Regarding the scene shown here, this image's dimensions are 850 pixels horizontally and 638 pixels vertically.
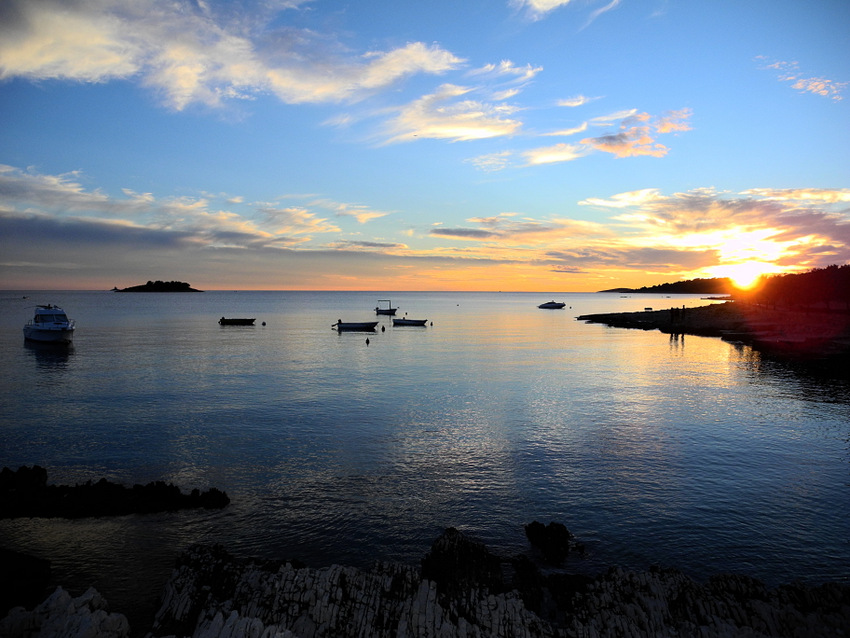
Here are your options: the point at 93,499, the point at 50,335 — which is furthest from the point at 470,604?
the point at 50,335

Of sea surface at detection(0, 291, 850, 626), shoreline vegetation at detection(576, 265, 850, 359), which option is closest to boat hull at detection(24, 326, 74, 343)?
sea surface at detection(0, 291, 850, 626)

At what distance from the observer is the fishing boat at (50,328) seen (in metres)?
67.9

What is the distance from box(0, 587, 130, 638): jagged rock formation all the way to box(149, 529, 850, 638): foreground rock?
825 millimetres

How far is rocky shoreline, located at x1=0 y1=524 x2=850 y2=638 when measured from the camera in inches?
406

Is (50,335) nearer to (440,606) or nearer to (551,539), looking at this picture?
(551,539)

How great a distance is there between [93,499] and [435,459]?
13.8m

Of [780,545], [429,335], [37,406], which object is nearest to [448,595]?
[780,545]

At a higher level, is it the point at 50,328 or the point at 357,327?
the point at 50,328

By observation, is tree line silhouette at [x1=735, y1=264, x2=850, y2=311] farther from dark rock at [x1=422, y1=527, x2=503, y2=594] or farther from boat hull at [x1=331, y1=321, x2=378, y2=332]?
dark rock at [x1=422, y1=527, x2=503, y2=594]

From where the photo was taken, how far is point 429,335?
307 ft

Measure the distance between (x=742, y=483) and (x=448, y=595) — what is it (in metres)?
16.0

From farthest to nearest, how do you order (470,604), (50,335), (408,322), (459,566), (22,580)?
(408,322) → (50,335) → (22,580) → (459,566) → (470,604)

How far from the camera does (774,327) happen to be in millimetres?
82062

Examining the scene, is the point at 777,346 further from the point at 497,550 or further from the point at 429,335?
the point at 497,550
